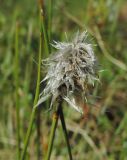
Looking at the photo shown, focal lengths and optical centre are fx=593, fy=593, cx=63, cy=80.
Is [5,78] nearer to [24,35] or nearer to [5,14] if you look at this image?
[24,35]

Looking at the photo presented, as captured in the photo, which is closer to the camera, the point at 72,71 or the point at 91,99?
the point at 72,71

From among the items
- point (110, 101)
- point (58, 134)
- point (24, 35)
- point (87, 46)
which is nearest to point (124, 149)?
point (58, 134)

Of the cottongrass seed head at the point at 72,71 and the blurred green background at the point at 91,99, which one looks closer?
the cottongrass seed head at the point at 72,71

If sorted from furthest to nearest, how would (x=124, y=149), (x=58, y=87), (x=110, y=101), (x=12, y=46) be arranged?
(x=12, y=46)
(x=110, y=101)
(x=124, y=149)
(x=58, y=87)

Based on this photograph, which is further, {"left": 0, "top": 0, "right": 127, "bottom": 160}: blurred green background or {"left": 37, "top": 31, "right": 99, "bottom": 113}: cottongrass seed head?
{"left": 0, "top": 0, "right": 127, "bottom": 160}: blurred green background
